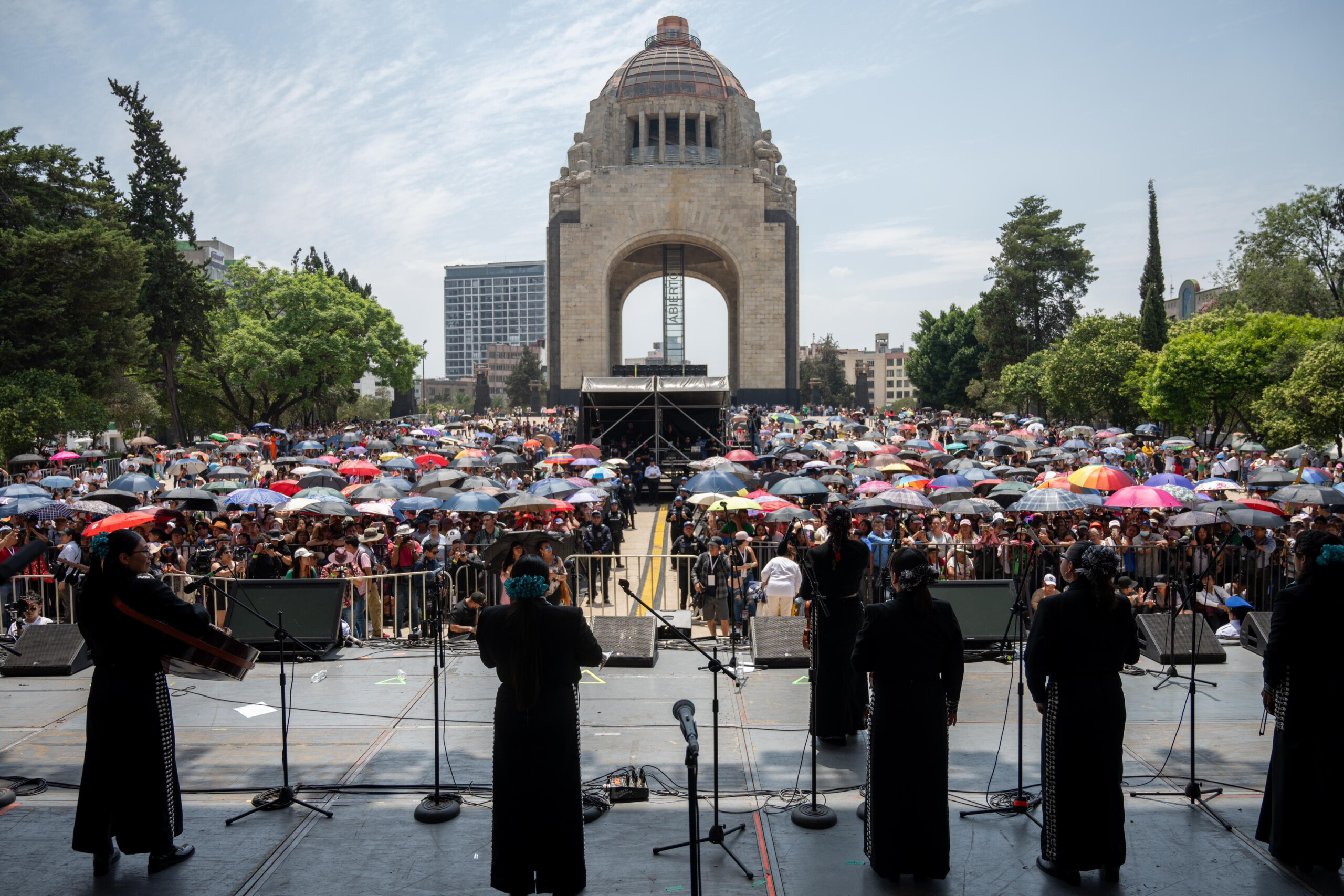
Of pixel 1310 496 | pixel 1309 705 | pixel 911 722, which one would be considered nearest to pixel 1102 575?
pixel 911 722

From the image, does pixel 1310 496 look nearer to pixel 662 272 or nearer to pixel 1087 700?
pixel 1087 700

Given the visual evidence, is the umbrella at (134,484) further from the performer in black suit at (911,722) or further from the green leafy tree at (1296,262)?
the green leafy tree at (1296,262)

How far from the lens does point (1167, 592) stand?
11.5 m

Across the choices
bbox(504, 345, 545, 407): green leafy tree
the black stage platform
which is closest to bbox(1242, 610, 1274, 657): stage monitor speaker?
the black stage platform

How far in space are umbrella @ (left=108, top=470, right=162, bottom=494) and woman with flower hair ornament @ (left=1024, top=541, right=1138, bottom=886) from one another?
651 inches

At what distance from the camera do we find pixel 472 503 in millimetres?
14367

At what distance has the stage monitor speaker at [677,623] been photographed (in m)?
10.5

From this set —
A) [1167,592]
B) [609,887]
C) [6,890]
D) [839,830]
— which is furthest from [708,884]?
[1167,592]

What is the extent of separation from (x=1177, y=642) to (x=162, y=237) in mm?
38834

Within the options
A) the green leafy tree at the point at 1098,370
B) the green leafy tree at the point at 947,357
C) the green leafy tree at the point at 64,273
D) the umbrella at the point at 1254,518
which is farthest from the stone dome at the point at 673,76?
the umbrella at the point at 1254,518

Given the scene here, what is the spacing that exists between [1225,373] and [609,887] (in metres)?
31.1

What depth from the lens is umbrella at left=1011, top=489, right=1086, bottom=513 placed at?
43.0 ft

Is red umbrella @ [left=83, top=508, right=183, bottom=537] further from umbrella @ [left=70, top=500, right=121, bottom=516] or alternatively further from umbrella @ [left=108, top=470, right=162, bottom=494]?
umbrella @ [left=108, top=470, right=162, bottom=494]

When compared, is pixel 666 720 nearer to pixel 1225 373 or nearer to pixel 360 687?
pixel 360 687
